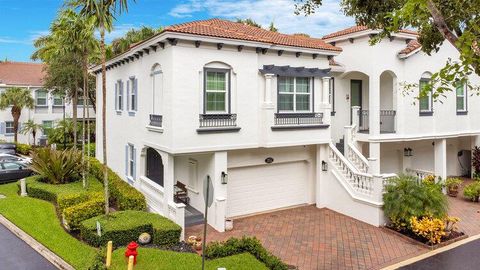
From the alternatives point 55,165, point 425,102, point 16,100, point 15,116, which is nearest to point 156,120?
point 55,165

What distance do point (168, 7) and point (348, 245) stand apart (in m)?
16.6

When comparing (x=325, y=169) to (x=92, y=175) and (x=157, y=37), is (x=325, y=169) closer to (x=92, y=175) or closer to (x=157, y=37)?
(x=157, y=37)

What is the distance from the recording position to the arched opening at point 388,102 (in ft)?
63.3

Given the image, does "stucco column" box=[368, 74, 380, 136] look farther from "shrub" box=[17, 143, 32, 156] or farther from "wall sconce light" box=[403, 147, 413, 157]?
"shrub" box=[17, 143, 32, 156]

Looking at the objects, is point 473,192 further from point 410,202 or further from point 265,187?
point 265,187

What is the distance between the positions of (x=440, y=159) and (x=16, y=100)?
3761 cm

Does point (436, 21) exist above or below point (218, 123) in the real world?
above

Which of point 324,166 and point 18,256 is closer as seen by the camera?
point 18,256

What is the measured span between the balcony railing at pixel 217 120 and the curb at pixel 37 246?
654cm

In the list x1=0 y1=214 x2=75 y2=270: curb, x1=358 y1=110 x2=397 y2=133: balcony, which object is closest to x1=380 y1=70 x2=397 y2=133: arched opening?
x1=358 y1=110 x2=397 y2=133: balcony

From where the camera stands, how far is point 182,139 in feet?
45.0

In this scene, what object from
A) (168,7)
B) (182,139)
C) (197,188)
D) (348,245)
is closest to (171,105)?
(182,139)

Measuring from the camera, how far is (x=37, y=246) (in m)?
12.6

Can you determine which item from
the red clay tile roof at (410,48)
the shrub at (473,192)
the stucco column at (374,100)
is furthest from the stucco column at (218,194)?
the shrub at (473,192)
